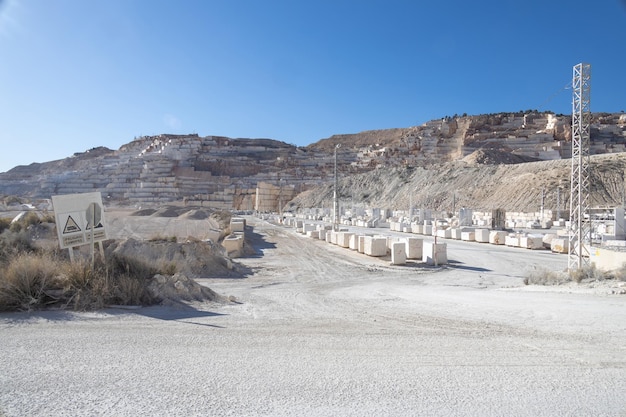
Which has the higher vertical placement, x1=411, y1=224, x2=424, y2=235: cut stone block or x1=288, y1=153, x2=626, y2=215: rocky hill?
x1=288, y1=153, x2=626, y2=215: rocky hill

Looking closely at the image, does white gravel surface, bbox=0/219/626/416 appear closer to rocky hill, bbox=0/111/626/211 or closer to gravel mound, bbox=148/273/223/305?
gravel mound, bbox=148/273/223/305

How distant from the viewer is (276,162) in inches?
3898

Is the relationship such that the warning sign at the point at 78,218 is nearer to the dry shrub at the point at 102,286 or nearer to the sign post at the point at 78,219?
the sign post at the point at 78,219

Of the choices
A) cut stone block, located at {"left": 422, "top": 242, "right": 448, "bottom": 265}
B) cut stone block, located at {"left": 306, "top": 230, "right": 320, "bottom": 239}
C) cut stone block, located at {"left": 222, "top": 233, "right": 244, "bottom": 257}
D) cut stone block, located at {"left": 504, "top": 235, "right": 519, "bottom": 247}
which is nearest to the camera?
cut stone block, located at {"left": 422, "top": 242, "right": 448, "bottom": 265}

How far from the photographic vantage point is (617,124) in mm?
99125

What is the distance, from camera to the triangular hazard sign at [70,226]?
6814 mm

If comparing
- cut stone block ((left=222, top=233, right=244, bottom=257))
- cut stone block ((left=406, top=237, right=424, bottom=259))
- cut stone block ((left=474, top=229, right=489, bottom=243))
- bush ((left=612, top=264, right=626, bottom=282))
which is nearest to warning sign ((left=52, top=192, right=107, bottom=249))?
bush ((left=612, top=264, right=626, bottom=282))

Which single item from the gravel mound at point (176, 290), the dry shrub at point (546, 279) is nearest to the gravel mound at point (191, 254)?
the gravel mound at point (176, 290)

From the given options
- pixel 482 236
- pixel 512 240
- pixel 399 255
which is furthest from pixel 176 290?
pixel 482 236

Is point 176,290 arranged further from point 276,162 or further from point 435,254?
point 276,162

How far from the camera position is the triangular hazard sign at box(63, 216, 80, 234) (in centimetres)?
681

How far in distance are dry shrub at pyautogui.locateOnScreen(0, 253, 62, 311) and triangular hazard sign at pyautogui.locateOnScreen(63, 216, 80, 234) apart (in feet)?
2.42

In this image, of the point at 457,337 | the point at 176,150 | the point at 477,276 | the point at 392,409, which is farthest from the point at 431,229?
the point at 176,150

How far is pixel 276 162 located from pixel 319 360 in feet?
316
